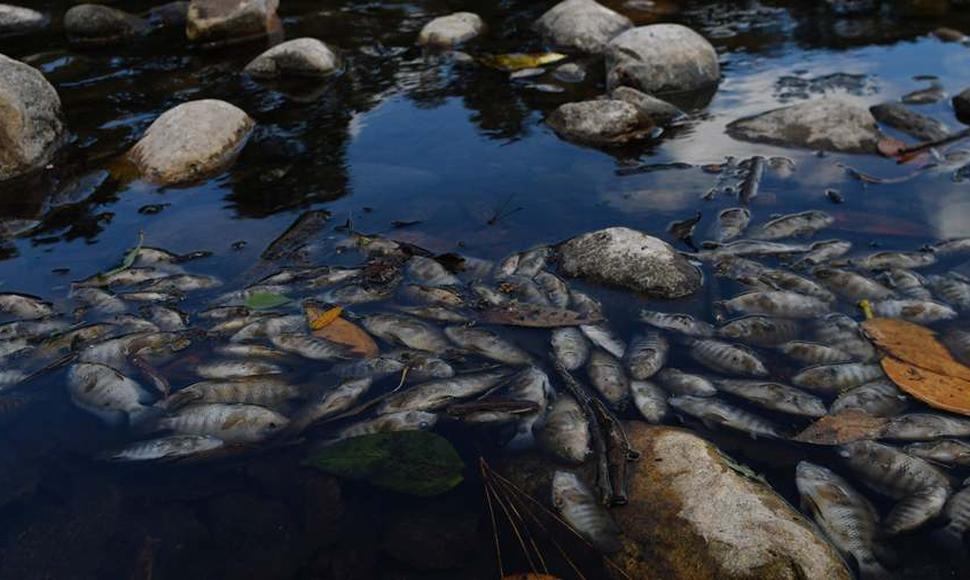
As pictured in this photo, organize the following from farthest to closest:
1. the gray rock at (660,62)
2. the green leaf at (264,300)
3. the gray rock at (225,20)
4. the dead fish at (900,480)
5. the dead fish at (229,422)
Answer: the gray rock at (225,20), the gray rock at (660,62), the green leaf at (264,300), the dead fish at (229,422), the dead fish at (900,480)

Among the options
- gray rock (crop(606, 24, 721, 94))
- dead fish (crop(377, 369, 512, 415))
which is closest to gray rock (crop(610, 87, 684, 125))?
gray rock (crop(606, 24, 721, 94))

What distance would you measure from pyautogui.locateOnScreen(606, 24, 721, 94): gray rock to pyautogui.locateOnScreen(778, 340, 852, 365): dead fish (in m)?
6.60

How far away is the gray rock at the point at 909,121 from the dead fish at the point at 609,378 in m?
6.35

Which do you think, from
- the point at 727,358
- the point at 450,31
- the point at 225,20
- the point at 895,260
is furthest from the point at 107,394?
the point at 225,20

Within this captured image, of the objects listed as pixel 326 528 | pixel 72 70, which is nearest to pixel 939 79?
pixel 326 528

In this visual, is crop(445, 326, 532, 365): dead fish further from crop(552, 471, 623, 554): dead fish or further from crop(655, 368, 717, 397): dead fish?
crop(552, 471, 623, 554): dead fish

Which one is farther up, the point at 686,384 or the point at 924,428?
the point at 924,428

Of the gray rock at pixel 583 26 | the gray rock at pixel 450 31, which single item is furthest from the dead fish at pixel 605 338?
the gray rock at pixel 450 31

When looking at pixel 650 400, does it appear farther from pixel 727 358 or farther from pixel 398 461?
pixel 398 461

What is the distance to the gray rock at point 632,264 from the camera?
242 inches

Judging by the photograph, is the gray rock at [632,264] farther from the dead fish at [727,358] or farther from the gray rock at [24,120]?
the gray rock at [24,120]

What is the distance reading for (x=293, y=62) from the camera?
12.2 meters

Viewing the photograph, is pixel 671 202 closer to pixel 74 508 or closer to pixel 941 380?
pixel 941 380

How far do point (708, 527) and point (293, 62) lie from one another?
10702 millimetres
